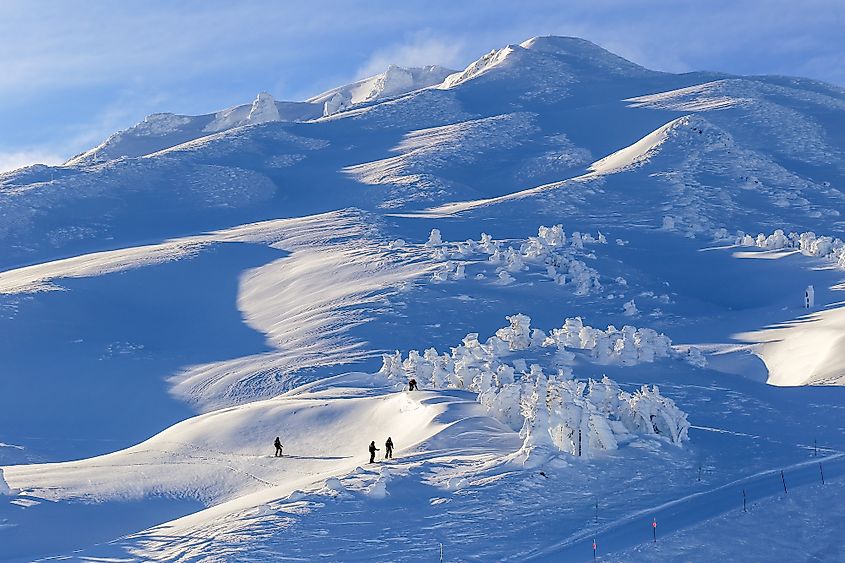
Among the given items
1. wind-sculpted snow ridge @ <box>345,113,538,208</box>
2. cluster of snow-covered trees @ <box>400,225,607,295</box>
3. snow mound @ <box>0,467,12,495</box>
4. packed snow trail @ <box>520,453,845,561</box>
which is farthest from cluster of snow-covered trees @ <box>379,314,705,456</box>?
wind-sculpted snow ridge @ <box>345,113,538,208</box>

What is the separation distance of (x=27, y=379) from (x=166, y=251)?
112 feet

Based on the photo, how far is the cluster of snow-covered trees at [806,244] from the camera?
303ft

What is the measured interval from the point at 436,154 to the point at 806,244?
83790 mm

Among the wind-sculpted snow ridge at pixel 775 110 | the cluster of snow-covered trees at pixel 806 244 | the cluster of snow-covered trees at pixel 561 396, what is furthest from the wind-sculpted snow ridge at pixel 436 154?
the cluster of snow-covered trees at pixel 561 396

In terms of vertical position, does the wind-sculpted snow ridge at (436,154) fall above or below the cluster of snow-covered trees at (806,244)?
above

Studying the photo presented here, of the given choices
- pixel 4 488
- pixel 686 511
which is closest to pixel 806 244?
pixel 686 511

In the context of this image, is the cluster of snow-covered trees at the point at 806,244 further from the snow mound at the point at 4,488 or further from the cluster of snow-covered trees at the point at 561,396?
the snow mound at the point at 4,488

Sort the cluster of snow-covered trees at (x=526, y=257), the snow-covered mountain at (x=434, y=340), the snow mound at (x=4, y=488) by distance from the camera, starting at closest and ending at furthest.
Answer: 1. the snow-covered mountain at (x=434, y=340)
2. the snow mound at (x=4, y=488)
3. the cluster of snow-covered trees at (x=526, y=257)

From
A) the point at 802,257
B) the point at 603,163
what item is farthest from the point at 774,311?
the point at 603,163

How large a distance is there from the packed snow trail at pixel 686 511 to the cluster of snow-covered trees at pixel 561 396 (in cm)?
486

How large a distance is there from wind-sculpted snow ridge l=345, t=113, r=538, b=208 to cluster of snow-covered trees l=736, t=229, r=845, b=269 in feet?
173

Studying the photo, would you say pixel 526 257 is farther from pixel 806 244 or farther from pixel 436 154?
pixel 436 154

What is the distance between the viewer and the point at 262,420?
45469mm

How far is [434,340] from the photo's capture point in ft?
241
